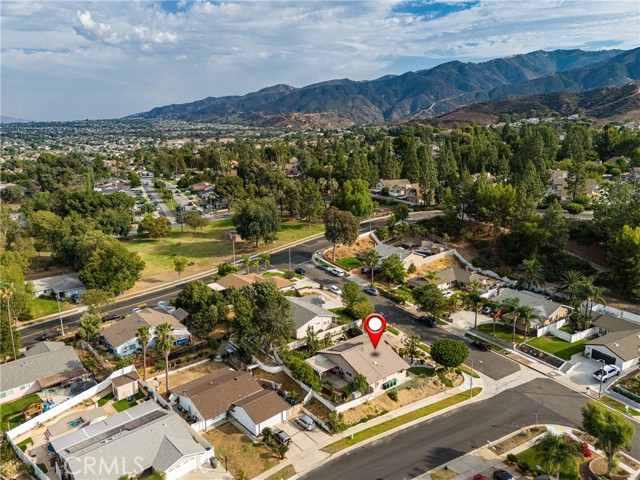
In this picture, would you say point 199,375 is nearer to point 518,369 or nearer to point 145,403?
point 145,403

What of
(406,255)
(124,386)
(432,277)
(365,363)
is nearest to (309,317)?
(365,363)

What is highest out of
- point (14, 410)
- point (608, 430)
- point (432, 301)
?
point (432, 301)

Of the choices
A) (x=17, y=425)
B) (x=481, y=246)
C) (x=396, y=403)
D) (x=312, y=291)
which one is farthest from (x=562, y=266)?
(x=17, y=425)

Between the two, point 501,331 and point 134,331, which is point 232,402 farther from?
point 501,331

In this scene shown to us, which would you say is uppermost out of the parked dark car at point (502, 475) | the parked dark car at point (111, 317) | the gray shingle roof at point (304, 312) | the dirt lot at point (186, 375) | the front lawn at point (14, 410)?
the gray shingle roof at point (304, 312)

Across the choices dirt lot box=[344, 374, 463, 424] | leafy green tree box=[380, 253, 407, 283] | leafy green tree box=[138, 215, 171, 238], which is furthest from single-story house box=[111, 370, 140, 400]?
leafy green tree box=[138, 215, 171, 238]

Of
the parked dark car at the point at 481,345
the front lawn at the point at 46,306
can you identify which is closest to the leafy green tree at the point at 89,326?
the front lawn at the point at 46,306

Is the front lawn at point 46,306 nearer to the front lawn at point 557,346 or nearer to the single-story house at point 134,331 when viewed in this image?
the single-story house at point 134,331
